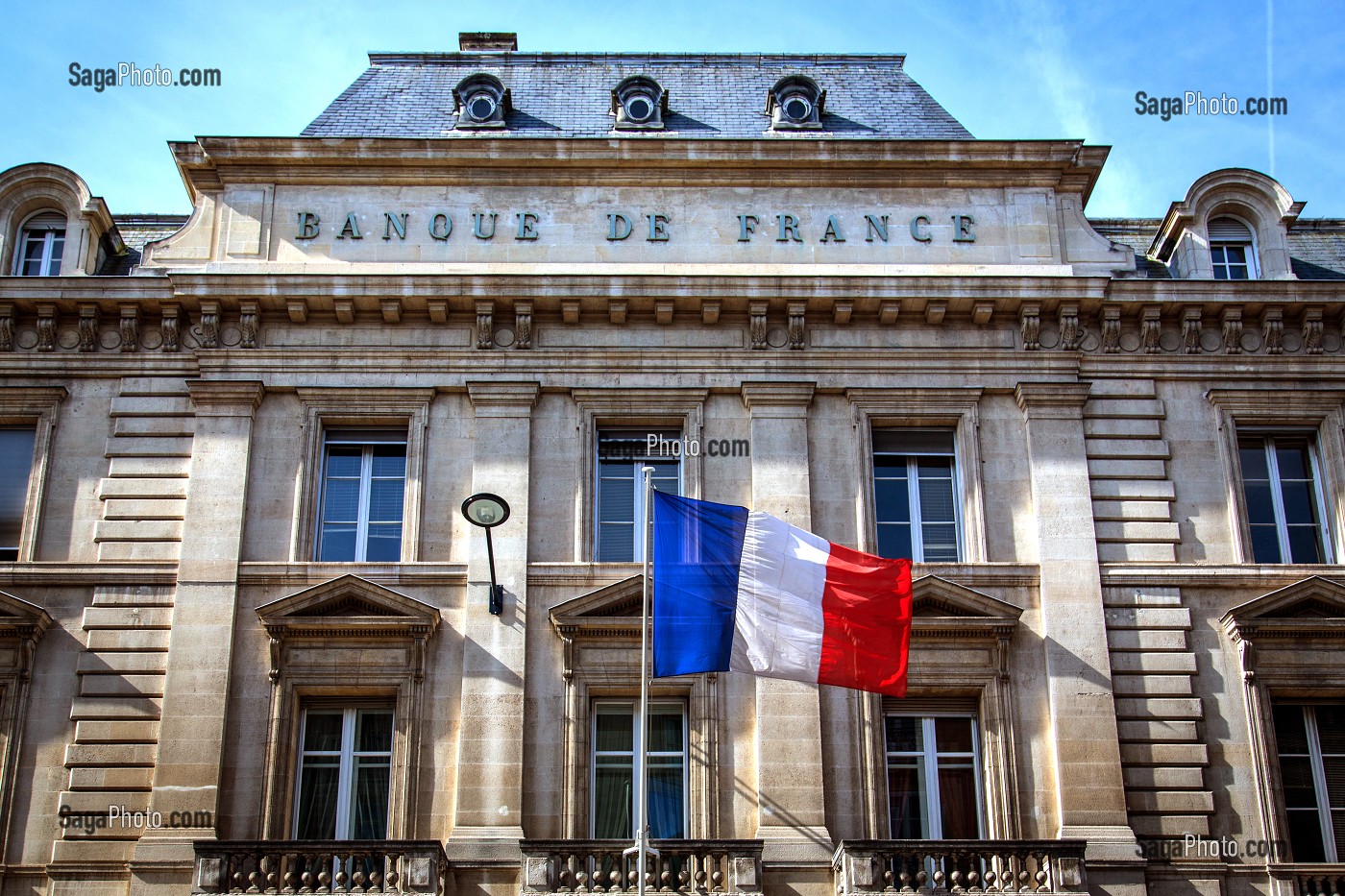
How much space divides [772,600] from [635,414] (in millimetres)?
4857

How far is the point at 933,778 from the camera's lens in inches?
916

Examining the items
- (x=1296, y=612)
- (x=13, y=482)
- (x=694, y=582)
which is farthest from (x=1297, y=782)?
(x=13, y=482)

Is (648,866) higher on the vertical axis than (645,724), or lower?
lower

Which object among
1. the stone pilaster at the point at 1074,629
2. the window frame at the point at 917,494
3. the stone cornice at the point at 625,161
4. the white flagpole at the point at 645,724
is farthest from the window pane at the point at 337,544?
the stone pilaster at the point at 1074,629

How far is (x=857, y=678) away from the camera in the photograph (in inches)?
850

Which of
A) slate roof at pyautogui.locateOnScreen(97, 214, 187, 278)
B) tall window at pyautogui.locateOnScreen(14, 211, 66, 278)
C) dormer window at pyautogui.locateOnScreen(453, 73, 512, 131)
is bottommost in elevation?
tall window at pyautogui.locateOnScreen(14, 211, 66, 278)

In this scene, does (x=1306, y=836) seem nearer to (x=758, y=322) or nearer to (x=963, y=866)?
(x=963, y=866)

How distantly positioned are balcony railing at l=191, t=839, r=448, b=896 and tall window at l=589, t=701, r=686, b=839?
9.79ft

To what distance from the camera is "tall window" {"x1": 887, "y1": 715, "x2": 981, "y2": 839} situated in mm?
23016

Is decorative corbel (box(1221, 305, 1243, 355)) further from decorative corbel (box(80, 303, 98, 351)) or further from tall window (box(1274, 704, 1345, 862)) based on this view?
decorative corbel (box(80, 303, 98, 351))

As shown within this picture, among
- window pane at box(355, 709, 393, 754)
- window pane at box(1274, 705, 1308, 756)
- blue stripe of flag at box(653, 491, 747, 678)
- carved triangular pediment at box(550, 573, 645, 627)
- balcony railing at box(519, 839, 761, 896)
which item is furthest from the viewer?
window pane at box(1274, 705, 1308, 756)

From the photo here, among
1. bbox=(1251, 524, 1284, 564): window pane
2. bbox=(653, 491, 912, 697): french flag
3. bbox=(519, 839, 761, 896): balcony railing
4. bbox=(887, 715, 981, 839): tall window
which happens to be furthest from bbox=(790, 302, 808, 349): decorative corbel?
bbox=(519, 839, 761, 896): balcony railing

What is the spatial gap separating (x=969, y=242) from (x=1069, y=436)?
12.7ft

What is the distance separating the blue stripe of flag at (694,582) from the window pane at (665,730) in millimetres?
2655
